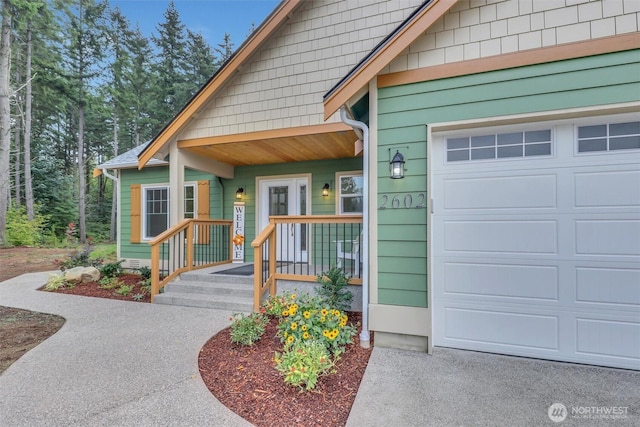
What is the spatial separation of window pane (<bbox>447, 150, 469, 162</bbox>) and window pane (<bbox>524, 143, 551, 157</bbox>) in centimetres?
54

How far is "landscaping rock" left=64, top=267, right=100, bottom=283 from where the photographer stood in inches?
242

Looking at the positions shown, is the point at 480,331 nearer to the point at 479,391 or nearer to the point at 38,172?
the point at 479,391

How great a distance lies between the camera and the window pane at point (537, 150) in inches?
115

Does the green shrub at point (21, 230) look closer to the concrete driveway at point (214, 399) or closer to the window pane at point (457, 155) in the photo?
the concrete driveway at point (214, 399)

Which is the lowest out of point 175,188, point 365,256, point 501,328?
point 501,328

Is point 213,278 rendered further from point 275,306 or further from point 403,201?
point 403,201

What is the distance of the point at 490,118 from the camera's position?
116 inches

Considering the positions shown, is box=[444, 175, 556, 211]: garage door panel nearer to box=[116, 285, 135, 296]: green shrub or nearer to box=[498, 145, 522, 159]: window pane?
box=[498, 145, 522, 159]: window pane

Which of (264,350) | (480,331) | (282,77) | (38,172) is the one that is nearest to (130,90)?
(38,172)

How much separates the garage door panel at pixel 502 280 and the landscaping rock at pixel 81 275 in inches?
274

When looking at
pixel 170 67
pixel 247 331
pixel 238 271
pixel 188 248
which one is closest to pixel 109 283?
pixel 188 248

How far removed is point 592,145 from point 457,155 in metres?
1.16

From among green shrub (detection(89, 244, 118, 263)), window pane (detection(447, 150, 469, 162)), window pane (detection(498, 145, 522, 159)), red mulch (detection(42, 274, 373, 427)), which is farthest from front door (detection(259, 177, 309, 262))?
green shrub (detection(89, 244, 118, 263))

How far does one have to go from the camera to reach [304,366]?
2373 millimetres
